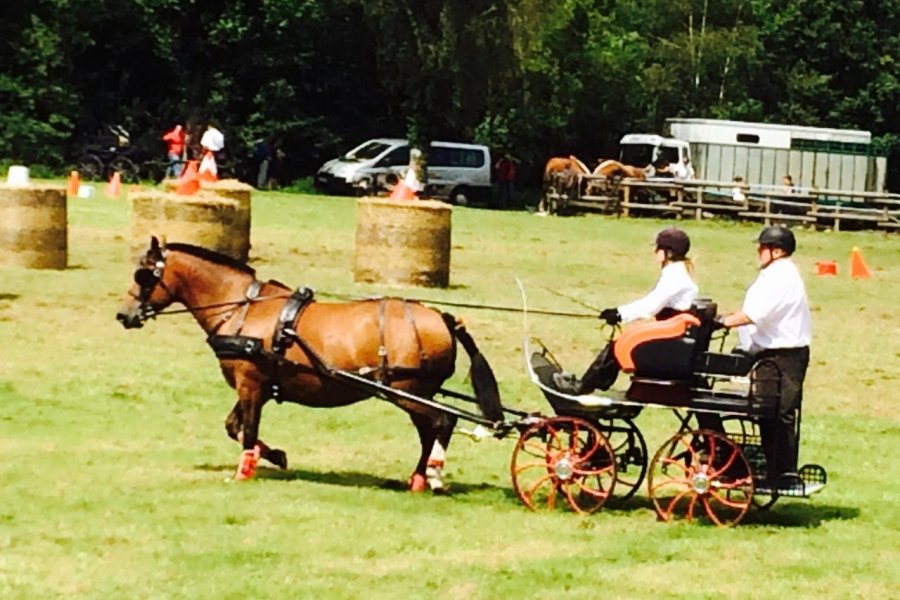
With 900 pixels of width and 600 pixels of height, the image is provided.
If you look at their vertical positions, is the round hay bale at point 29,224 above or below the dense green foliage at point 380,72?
below

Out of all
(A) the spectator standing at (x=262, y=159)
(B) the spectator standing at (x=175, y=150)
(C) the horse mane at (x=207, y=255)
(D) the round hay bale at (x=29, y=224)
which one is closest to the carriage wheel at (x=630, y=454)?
(C) the horse mane at (x=207, y=255)

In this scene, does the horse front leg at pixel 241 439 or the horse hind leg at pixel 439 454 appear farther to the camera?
the horse front leg at pixel 241 439

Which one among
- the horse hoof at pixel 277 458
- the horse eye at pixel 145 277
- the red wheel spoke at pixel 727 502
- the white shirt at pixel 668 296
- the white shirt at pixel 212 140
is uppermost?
the white shirt at pixel 212 140

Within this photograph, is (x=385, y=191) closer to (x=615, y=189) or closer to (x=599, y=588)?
(x=615, y=189)

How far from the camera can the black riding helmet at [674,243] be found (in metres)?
11.7

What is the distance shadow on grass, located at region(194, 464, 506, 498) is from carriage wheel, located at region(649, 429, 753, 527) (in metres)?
1.27

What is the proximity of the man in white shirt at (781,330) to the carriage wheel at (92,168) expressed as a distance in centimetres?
3908

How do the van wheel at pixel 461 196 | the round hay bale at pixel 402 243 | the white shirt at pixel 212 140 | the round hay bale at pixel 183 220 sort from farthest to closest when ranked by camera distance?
1. the van wheel at pixel 461 196
2. the white shirt at pixel 212 140
3. the round hay bale at pixel 402 243
4. the round hay bale at pixel 183 220

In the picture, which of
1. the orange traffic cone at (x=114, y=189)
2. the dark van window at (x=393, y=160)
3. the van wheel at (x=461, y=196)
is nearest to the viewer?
the orange traffic cone at (x=114, y=189)

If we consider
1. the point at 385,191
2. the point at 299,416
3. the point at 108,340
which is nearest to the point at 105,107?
the point at 385,191

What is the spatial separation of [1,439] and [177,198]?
33.5ft

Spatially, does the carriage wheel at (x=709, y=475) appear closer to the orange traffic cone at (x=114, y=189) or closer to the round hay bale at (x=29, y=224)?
the round hay bale at (x=29, y=224)

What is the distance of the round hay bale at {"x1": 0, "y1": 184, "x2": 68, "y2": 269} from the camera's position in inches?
948

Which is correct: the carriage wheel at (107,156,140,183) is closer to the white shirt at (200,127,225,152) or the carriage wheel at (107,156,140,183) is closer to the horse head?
the white shirt at (200,127,225,152)
